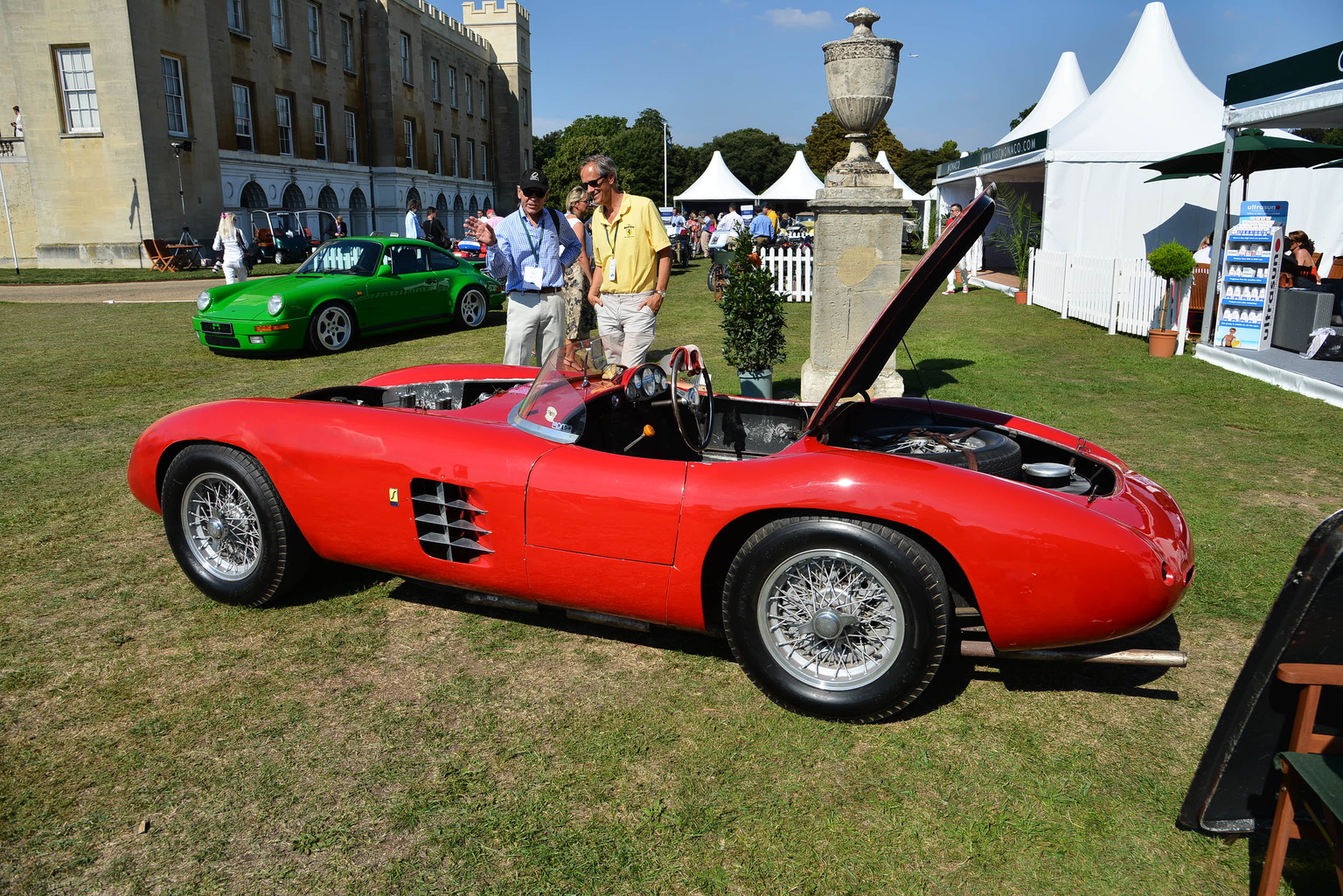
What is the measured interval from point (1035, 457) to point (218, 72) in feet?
109

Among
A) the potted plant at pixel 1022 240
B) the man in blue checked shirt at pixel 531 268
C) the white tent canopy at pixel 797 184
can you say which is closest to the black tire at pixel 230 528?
the man in blue checked shirt at pixel 531 268

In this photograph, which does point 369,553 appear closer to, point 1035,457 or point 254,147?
point 1035,457

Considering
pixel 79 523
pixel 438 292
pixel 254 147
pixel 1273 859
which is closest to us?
pixel 1273 859

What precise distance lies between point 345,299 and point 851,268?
652 centimetres

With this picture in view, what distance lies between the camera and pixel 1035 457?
366 cm

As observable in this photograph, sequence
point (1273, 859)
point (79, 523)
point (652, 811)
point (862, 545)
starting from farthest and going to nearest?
1. point (79, 523)
2. point (862, 545)
3. point (652, 811)
4. point (1273, 859)

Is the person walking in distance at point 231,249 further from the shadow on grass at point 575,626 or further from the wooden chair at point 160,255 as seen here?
the wooden chair at point 160,255

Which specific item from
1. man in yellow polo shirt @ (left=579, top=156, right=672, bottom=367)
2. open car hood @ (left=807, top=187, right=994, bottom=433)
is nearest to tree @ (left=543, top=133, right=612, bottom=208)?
man in yellow polo shirt @ (left=579, top=156, right=672, bottom=367)

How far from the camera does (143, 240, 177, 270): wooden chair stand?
24000 millimetres

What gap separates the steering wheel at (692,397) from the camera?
368 cm

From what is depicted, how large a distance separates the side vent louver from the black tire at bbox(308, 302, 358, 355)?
26.1 ft

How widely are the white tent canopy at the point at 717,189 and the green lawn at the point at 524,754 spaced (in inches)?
1408

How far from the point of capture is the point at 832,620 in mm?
2840

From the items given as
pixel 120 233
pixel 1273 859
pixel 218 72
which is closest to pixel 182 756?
pixel 1273 859
